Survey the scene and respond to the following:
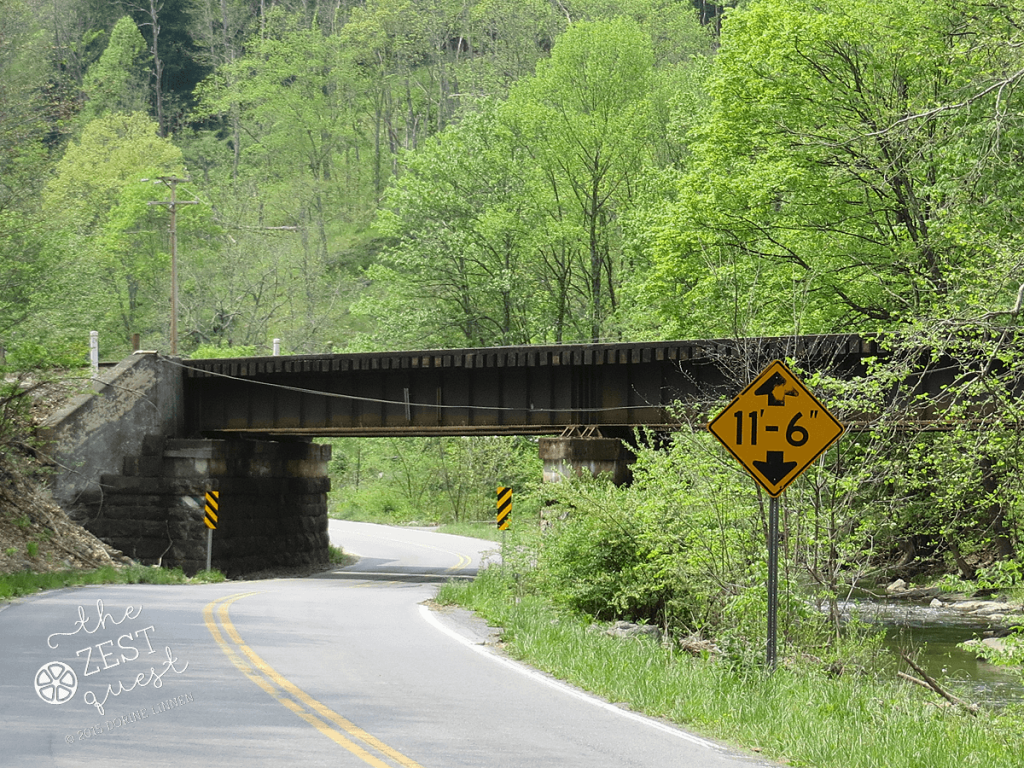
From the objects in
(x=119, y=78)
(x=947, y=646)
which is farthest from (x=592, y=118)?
(x=119, y=78)

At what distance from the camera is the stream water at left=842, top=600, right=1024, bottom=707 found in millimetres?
14336

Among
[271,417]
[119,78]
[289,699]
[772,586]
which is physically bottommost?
[289,699]

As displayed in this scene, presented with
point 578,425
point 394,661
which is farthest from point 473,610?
point 578,425

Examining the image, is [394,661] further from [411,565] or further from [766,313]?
[411,565]

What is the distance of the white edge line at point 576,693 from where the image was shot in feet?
27.8

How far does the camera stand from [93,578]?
24.3 metres

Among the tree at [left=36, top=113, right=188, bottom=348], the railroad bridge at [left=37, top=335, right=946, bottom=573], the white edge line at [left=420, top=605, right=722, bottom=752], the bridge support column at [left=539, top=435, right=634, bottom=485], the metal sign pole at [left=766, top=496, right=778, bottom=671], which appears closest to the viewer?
the white edge line at [left=420, top=605, right=722, bottom=752]

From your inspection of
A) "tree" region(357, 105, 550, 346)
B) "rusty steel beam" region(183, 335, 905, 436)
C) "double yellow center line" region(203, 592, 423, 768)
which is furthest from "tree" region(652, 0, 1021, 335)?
"tree" region(357, 105, 550, 346)

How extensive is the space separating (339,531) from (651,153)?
21422 millimetres

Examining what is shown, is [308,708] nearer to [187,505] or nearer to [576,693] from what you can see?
[576,693]

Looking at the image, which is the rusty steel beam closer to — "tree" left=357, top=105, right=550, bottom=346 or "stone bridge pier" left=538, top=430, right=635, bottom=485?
"stone bridge pier" left=538, top=430, right=635, bottom=485

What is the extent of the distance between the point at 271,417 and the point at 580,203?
17649mm

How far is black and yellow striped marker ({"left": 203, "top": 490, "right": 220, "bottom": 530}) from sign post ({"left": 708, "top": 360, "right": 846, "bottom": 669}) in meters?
21.9

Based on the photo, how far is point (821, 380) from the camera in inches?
498
